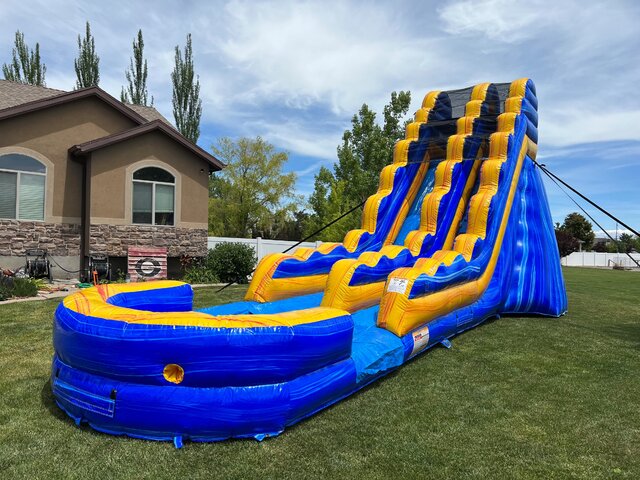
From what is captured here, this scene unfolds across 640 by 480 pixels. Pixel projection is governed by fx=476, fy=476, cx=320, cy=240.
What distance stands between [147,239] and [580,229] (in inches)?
1995

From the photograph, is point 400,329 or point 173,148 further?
point 173,148

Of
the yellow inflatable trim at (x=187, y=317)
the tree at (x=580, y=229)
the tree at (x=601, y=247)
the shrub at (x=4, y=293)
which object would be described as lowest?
the shrub at (x=4, y=293)

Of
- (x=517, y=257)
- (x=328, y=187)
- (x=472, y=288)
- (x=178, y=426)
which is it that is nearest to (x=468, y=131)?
(x=517, y=257)

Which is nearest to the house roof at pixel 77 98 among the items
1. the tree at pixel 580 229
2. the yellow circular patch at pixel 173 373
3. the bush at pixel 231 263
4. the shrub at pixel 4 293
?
the bush at pixel 231 263

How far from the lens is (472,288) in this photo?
21.7ft

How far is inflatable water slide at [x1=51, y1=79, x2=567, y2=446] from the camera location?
10.3 ft

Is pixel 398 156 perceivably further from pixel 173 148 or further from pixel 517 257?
pixel 173 148

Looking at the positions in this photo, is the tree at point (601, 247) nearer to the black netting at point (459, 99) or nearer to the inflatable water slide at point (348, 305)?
the black netting at point (459, 99)

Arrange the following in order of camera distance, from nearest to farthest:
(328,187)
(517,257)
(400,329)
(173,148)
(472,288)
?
(400,329) < (472,288) < (517,257) < (173,148) < (328,187)

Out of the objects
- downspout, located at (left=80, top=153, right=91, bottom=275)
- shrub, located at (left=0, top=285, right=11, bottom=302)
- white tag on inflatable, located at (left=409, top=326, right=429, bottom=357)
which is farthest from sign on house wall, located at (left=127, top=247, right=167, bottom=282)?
white tag on inflatable, located at (left=409, top=326, right=429, bottom=357)

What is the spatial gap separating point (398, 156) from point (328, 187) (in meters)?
15.8

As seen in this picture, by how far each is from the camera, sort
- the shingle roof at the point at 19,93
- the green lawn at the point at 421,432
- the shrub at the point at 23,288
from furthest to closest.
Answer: the shingle roof at the point at 19,93, the shrub at the point at 23,288, the green lawn at the point at 421,432

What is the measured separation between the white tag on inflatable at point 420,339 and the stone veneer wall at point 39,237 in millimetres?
10321

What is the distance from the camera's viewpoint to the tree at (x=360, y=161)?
23484mm
